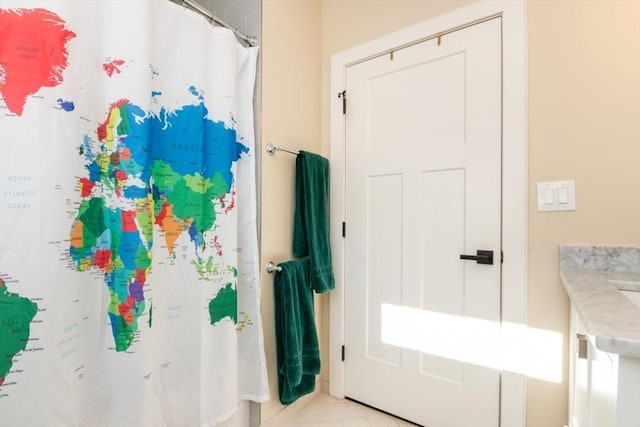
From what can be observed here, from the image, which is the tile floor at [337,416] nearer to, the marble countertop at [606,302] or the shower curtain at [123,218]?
the shower curtain at [123,218]

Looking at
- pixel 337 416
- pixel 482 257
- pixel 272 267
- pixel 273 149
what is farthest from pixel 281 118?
pixel 337 416

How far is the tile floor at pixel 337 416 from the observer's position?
1574mm

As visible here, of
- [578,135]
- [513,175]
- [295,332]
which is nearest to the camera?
[578,135]

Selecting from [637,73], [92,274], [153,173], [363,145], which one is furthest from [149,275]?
[637,73]

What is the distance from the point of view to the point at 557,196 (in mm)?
1234

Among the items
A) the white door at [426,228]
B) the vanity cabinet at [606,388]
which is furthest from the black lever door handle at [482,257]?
the vanity cabinet at [606,388]

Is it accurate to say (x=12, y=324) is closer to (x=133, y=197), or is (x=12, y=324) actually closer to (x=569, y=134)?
(x=133, y=197)

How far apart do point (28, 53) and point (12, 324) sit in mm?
717

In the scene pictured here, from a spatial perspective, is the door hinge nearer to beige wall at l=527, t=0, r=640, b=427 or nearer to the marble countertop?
beige wall at l=527, t=0, r=640, b=427

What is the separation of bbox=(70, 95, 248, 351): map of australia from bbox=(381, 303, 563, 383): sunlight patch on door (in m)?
1.08

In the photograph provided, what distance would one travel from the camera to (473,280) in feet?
4.63

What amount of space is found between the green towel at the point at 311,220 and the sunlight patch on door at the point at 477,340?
0.41m

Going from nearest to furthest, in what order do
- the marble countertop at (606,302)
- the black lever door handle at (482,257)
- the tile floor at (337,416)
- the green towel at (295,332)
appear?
the marble countertop at (606,302), the black lever door handle at (482,257), the green towel at (295,332), the tile floor at (337,416)

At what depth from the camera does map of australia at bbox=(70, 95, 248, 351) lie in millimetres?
943
